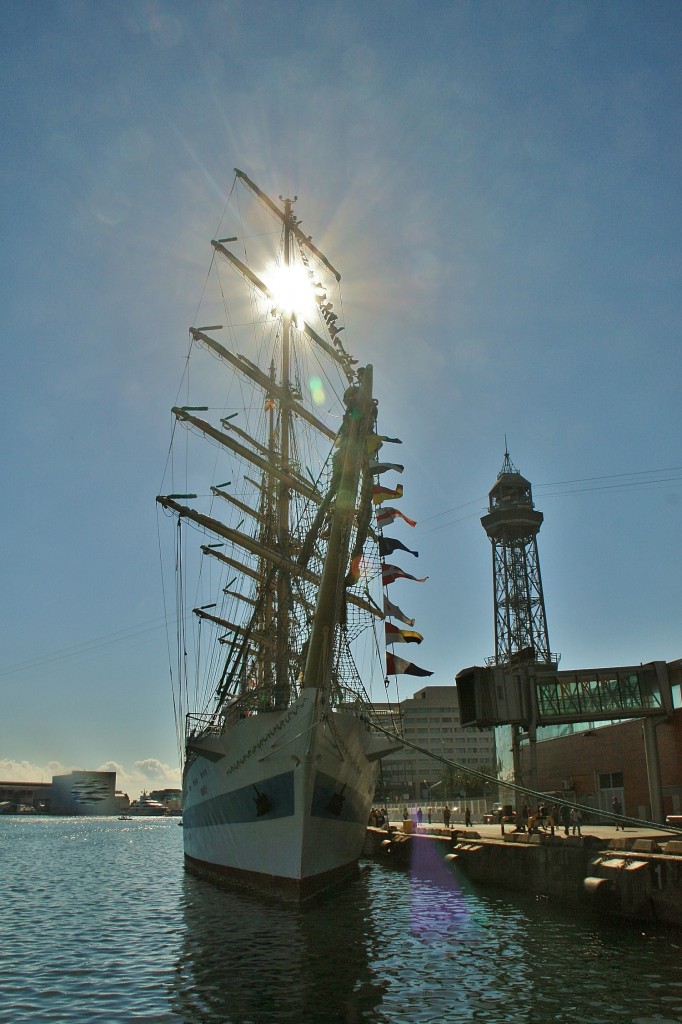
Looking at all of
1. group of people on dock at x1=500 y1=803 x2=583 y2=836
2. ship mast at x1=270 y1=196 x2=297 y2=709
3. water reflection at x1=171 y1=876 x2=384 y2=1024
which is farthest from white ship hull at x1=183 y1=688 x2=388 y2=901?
ship mast at x1=270 y1=196 x2=297 y2=709

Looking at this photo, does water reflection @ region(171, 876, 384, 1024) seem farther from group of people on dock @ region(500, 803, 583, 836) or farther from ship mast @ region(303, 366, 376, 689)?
group of people on dock @ region(500, 803, 583, 836)

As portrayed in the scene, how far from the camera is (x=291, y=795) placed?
18172 millimetres

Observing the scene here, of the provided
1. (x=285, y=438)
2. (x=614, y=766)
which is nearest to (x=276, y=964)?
(x=285, y=438)

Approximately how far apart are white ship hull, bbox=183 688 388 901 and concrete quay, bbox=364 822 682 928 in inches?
174

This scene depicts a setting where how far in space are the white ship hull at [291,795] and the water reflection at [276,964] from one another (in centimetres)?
103

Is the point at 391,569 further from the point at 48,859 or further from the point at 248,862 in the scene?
the point at 48,859

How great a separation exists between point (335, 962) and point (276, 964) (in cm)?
109

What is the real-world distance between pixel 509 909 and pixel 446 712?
123404mm

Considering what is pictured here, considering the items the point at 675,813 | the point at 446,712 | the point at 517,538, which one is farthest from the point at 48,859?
the point at 446,712

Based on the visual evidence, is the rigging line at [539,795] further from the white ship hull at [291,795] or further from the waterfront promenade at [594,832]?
the waterfront promenade at [594,832]

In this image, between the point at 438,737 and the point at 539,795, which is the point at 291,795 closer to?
the point at 539,795

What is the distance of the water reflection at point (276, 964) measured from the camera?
33.0 feet

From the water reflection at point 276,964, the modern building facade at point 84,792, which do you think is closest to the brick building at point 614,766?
the water reflection at point 276,964

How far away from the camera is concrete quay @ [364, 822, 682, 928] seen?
15781 millimetres
